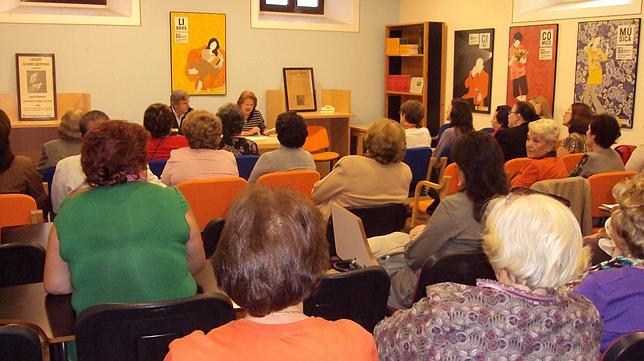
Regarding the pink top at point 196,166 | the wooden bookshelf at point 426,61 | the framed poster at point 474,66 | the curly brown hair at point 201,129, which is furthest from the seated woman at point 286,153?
the wooden bookshelf at point 426,61

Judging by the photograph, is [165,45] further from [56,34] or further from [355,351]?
[355,351]

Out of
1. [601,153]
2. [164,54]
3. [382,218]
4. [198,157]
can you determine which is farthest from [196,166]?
[164,54]

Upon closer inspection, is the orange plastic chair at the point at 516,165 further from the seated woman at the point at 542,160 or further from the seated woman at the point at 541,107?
the seated woman at the point at 541,107

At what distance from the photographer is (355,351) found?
1.35m

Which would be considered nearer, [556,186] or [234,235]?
[234,235]

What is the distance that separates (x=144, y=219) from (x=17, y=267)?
35.2 inches

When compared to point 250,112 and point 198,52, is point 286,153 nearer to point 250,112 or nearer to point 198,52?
point 250,112

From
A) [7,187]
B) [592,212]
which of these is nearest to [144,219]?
[7,187]

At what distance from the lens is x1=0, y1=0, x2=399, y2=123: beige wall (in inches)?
306

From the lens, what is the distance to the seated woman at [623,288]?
211 centimetres

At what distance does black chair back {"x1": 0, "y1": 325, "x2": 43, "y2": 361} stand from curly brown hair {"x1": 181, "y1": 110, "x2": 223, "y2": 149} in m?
2.89

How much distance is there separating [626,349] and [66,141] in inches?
165

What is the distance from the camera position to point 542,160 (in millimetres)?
4684

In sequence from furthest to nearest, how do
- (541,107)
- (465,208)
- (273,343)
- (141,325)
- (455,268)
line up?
(541,107) < (465,208) < (455,268) < (141,325) < (273,343)
